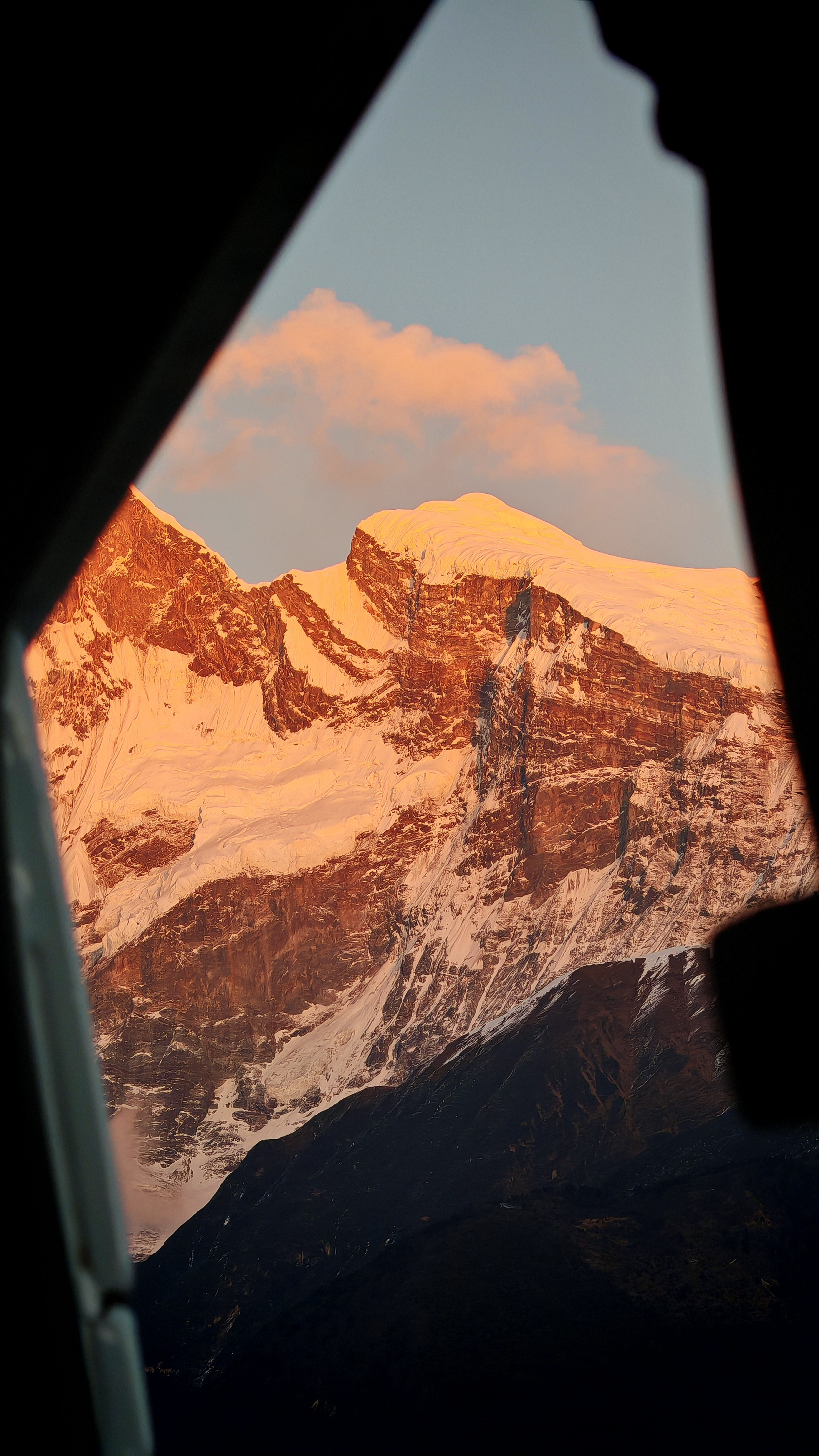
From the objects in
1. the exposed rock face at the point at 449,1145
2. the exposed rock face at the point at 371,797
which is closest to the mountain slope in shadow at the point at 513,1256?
the exposed rock face at the point at 449,1145

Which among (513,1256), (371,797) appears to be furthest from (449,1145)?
(371,797)

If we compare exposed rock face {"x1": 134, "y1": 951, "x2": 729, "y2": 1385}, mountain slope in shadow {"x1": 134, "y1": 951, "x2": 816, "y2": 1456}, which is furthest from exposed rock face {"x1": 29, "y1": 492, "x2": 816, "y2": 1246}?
mountain slope in shadow {"x1": 134, "y1": 951, "x2": 816, "y2": 1456}

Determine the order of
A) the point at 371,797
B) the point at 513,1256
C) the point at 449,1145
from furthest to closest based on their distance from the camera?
the point at 371,797 → the point at 449,1145 → the point at 513,1256

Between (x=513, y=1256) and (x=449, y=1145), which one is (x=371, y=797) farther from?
(x=513, y=1256)

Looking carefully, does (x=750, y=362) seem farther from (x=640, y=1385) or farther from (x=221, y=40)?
(x=640, y=1385)

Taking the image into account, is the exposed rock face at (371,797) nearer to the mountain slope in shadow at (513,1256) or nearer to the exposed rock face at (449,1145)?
the exposed rock face at (449,1145)

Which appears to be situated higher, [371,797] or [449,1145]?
[371,797]

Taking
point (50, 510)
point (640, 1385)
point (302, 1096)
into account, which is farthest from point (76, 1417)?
point (302, 1096)

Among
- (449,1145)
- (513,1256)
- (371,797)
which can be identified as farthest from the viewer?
(371,797)

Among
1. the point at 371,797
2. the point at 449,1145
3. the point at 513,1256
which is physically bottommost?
the point at 513,1256
